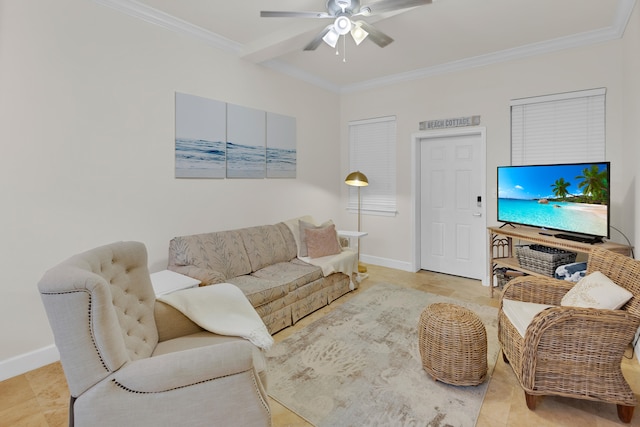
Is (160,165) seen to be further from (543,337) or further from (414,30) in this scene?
(543,337)

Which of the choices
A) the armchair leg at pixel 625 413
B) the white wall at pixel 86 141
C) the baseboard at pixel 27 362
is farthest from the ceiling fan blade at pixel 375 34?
→ the baseboard at pixel 27 362

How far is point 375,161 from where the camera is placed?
5.10 m

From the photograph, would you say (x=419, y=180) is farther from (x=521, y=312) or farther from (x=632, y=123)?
(x=521, y=312)

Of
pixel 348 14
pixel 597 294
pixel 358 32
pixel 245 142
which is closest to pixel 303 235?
pixel 245 142

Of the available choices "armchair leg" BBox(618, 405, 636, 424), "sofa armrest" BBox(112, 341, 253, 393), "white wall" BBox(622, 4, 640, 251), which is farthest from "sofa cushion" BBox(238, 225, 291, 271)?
"white wall" BBox(622, 4, 640, 251)

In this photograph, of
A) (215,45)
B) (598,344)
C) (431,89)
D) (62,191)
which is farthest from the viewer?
(431,89)

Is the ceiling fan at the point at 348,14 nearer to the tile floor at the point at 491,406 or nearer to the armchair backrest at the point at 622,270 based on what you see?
the armchair backrest at the point at 622,270

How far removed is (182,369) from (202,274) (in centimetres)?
155

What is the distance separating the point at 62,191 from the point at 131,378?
Answer: 6.46 ft

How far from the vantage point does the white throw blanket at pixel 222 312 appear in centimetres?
179

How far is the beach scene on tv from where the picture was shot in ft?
9.36

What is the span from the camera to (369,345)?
2.69 meters

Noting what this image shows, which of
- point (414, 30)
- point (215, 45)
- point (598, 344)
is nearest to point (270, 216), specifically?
point (215, 45)

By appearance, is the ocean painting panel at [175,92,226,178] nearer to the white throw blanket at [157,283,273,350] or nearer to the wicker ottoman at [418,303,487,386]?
the white throw blanket at [157,283,273,350]
